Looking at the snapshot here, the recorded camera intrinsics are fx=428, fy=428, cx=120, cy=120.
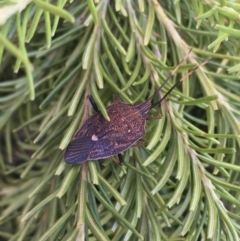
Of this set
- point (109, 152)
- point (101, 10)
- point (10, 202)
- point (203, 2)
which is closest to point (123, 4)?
point (101, 10)

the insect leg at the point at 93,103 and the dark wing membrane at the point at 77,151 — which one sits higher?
the insect leg at the point at 93,103

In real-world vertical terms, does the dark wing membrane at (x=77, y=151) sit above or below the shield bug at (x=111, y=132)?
below

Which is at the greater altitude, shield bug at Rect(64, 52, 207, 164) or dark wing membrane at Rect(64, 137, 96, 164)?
shield bug at Rect(64, 52, 207, 164)
